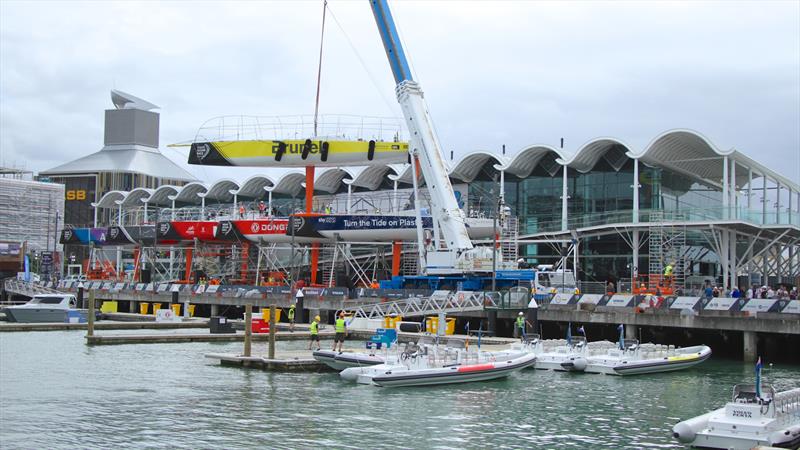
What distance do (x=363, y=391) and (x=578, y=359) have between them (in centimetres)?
890

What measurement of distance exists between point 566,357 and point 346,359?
26.5 ft

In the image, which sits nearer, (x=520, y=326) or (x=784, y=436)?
(x=784, y=436)

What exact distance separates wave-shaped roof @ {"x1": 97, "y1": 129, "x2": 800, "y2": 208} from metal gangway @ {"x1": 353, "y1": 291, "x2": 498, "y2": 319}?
19583 millimetres

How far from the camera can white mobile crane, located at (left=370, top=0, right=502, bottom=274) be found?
4700 cm

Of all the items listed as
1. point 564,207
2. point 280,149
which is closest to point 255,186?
point 280,149

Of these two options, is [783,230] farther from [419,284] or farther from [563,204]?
[419,284]

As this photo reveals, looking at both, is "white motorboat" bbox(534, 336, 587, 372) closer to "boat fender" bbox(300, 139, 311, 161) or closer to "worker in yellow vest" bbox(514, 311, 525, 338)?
"worker in yellow vest" bbox(514, 311, 525, 338)

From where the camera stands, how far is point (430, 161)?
157 ft

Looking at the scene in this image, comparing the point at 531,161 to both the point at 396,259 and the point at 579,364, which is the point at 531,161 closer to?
the point at 396,259

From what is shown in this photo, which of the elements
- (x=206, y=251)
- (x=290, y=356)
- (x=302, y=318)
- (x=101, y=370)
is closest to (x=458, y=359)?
(x=290, y=356)

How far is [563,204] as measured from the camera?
Result: 6100cm

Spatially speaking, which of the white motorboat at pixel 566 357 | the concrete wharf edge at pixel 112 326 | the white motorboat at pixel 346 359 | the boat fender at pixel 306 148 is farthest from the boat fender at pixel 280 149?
the white motorboat at pixel 346 359

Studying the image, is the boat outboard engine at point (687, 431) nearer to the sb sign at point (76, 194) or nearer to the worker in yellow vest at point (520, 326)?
the worker in yellow vest at point (520, 326)

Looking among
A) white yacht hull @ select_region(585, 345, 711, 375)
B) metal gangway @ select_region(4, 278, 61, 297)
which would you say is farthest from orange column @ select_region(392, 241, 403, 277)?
metal gangway @ select_region(4, 278, 61, 297)
